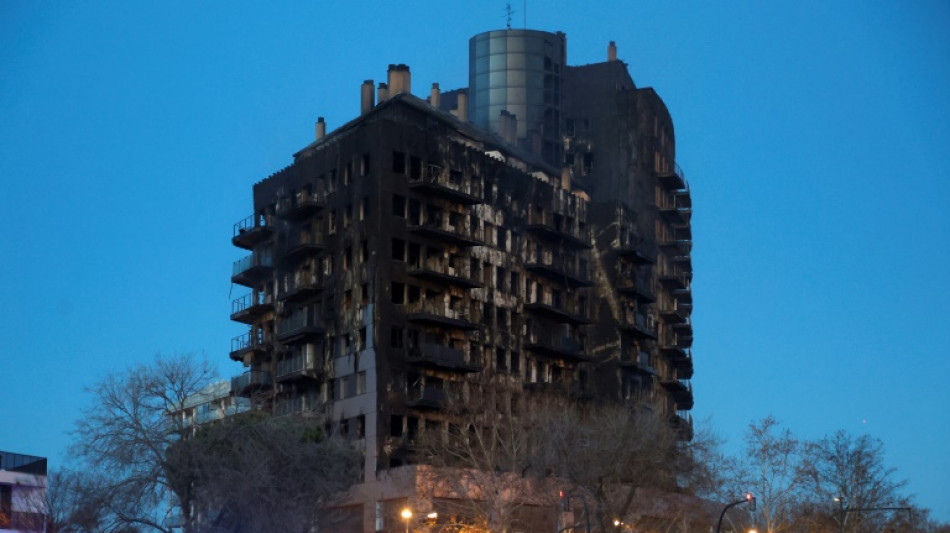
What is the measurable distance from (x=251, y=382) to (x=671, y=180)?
5499cm

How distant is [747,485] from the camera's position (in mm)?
99812

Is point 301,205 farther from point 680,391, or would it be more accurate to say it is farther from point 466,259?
point 680,391

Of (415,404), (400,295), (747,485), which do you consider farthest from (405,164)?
(747,485)

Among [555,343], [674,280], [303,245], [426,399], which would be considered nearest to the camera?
[426,399]

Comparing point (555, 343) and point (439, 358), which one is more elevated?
point (555, 343)

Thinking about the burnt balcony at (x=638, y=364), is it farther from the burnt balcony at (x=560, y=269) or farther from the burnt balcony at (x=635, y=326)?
the burnt balcony at (x=560, y=269)

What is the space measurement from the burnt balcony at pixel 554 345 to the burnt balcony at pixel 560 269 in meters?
5.00

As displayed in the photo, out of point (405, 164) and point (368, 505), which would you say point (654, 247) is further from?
point (368, 505)

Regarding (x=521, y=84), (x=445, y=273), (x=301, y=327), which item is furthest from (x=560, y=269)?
(x=521, y=84)

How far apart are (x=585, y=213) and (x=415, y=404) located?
36.1 meters

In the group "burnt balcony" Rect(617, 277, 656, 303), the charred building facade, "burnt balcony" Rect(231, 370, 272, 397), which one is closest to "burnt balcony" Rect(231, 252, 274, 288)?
the charred building facade

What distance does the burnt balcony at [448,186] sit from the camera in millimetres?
114875

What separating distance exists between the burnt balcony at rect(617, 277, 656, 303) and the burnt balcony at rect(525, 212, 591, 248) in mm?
5615

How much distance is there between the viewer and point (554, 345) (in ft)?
416
